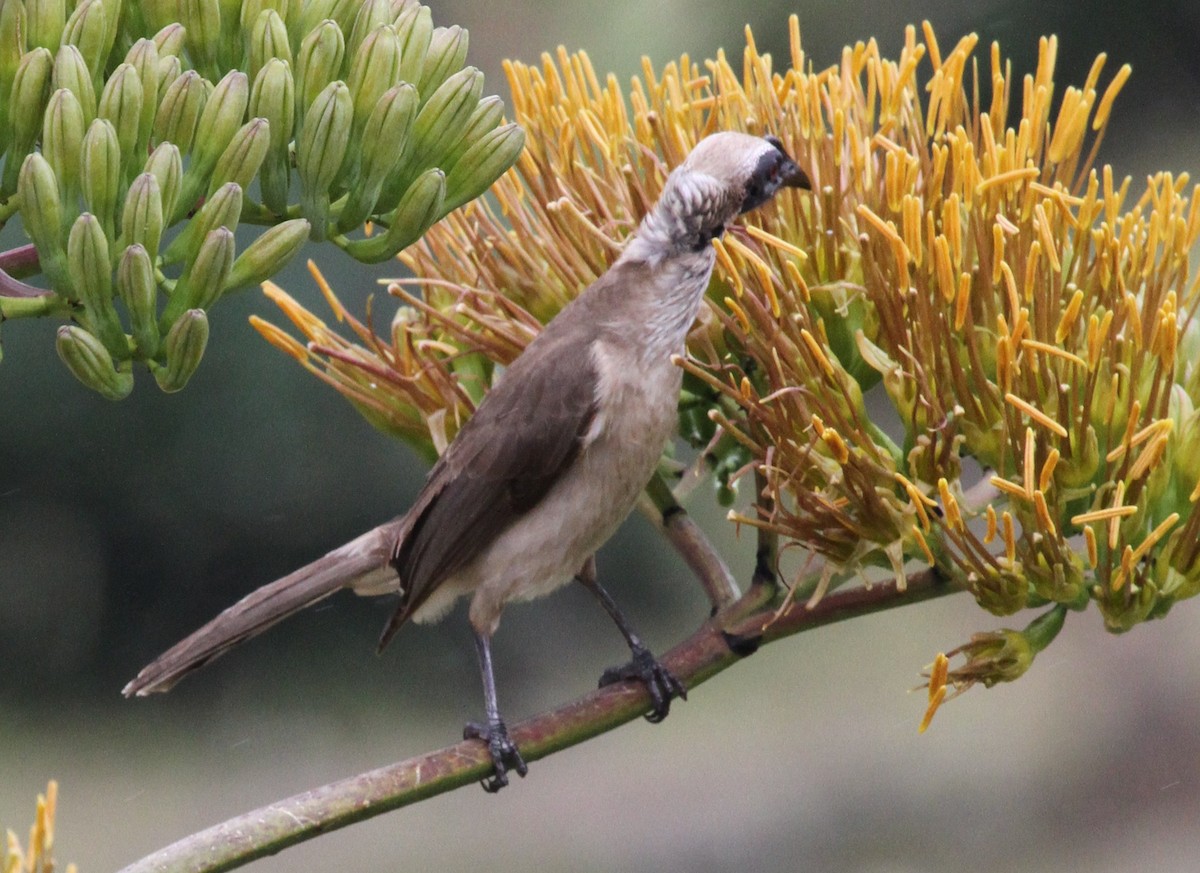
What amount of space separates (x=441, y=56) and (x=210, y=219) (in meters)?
→ 0.19

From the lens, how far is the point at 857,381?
0.94 meters

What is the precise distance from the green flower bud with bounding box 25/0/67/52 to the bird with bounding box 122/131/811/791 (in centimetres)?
40

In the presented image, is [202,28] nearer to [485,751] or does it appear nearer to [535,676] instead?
[485,751]

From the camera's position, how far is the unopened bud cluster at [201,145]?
26.5 inches

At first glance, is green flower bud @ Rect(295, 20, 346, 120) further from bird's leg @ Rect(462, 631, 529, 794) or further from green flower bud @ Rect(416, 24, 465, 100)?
bird's leg @ Rect(462, 631, 529, 794)

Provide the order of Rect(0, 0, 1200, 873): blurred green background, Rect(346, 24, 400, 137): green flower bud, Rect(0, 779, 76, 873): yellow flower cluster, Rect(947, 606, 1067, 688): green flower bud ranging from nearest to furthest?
Rect(0, 779, 76, 873): yellow flower cluster, Rect(346, 24, 400, 137): green flower bud, Rect(947, 606, 1067, 688): green flower bud, Rect(0, 0, 1200, 873): blurred green background

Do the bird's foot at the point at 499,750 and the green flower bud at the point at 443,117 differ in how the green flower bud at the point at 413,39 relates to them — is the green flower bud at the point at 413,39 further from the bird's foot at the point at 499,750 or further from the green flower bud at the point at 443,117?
the bird's foot at the point at 499,750

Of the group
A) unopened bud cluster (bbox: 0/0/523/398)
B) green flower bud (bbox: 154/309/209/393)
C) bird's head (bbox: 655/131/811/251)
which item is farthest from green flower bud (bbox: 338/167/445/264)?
bird's head (bbox: 655/131/811/251)

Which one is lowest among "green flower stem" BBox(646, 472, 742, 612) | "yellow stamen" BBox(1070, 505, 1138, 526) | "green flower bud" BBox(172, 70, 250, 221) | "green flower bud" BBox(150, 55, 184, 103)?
"green flower stem" BBox(646, 472, 742, 612)

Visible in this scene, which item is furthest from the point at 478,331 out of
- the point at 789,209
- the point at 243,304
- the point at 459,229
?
the point at 243,304

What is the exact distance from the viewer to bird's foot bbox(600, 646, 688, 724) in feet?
3.35

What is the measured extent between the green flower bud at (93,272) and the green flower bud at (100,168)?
0.01 m

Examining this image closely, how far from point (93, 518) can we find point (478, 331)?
2719 mm

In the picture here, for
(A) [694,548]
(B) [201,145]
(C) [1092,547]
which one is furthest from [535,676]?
(B) [201,145]
